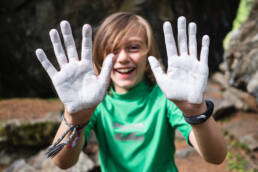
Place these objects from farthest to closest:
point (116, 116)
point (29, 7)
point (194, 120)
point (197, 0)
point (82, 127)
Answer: point (197, 0) < point (29, 7) < point (116, 116) < point (82, 127) < point (194, 120)

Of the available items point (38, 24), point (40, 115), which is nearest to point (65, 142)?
point (40, 115)

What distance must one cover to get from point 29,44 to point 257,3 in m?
6.84

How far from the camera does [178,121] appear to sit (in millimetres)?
1500

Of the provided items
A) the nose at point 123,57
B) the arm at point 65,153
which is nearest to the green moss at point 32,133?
the arm at point 65,153

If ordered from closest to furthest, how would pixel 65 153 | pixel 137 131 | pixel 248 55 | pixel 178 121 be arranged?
1. pixel 65 153
2. pixel 178 121
3. pixel 137 131
4. pixel 248 55

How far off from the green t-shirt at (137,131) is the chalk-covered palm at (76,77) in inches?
19.7

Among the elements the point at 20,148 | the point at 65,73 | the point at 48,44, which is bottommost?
the point at 20,148

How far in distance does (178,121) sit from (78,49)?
629 cm

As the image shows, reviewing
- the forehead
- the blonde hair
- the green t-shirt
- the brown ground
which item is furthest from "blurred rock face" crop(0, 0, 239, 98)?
the green t-shirt

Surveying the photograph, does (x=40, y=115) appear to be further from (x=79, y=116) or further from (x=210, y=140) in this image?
(x=210, y=140)

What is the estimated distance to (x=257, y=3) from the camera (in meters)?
3.84

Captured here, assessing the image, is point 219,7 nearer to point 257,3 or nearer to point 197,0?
point 197,0

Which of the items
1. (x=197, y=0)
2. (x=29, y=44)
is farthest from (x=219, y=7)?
(x=29, y=44)

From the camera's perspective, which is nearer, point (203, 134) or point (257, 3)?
point (203, 134)
